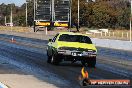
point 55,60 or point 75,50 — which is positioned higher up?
point 75,50

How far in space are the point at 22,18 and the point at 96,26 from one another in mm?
47802

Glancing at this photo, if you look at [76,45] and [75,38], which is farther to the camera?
[75,38]

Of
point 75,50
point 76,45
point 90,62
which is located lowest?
point 90,62

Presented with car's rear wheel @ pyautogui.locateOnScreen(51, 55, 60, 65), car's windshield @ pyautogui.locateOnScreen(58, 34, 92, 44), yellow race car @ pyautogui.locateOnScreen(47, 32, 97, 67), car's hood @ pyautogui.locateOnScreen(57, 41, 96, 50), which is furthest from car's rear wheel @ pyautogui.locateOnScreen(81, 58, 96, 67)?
car's rear wheel @ pyautogui.locateOnScreen(51, 55, 60, 65)

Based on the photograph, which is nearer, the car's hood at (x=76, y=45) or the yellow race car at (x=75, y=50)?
the yellow race car at (x=75, y=50)

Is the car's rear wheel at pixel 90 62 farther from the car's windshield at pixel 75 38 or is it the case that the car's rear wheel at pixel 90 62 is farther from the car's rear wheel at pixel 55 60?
the car's rear wheel at pixel 55 60

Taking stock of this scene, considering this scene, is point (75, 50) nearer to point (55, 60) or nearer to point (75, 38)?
point (75, 38)

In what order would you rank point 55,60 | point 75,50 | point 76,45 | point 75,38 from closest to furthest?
point 75,50 → point 76,45 → point 55,60 → point 75,38

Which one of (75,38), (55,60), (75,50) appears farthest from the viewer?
(75,38)

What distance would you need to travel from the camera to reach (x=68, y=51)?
856 inches

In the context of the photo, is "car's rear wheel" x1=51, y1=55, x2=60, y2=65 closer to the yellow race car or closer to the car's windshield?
the yellow race car

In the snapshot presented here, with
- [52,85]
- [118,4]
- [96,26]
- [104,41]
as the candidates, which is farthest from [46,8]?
[52,85]

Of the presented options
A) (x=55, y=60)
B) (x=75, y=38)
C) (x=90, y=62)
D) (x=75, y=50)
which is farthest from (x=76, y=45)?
(x=55, y=60)

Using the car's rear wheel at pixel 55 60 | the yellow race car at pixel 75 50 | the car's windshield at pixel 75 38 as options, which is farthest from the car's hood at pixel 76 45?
the car's rear wheel at pixel 55 60
